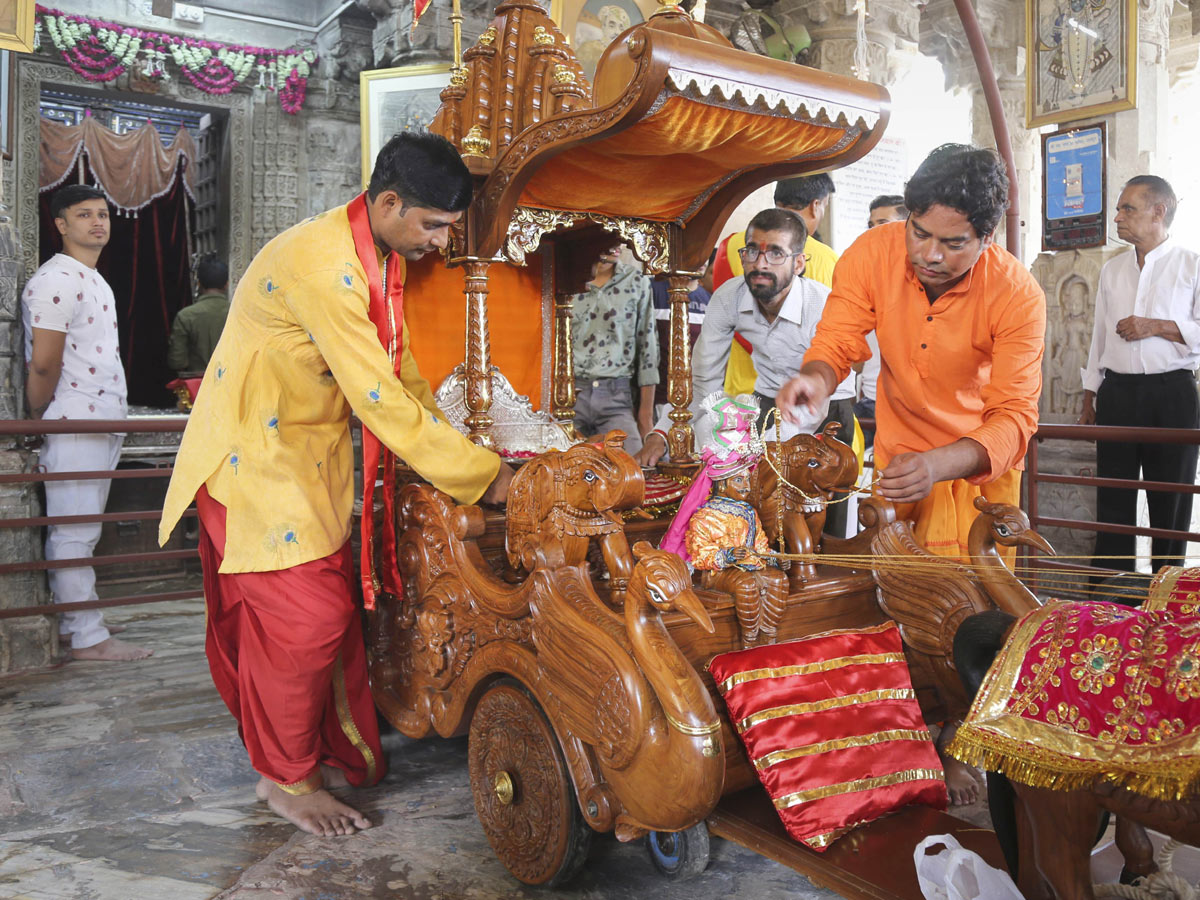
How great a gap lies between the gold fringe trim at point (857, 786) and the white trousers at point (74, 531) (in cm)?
376

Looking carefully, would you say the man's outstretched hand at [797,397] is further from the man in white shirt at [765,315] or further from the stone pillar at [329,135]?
the stone pillar at [329,135]

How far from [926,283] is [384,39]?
19.8 ft

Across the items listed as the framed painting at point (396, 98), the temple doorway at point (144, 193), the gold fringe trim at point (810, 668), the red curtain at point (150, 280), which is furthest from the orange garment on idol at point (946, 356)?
the red curtain at point (150, 280)

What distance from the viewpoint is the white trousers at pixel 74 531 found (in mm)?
4570

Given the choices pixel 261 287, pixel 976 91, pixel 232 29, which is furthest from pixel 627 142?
pixel 976 91

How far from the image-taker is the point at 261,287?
A: 2.75 m

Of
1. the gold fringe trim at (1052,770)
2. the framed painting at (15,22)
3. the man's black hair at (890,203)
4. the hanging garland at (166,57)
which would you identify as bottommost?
the gold fringe trim at (1052,770)

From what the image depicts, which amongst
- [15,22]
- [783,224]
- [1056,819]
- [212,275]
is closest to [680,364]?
[783,224]

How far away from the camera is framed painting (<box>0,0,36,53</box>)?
4383 mm

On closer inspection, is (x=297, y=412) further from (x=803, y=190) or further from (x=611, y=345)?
(x=803, y=190)

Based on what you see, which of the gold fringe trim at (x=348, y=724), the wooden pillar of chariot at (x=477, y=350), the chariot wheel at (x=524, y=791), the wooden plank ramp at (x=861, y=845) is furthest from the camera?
the wooden pillar of chariot at (x=477, y=350)

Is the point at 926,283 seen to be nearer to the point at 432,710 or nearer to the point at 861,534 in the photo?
the point at 861,534

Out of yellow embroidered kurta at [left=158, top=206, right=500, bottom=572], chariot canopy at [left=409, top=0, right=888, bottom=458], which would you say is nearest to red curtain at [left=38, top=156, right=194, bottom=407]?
chariot canopy at [left=409, top=0, right=888, bottom=458]

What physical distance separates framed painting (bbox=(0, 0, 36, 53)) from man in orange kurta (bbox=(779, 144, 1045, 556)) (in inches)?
155
